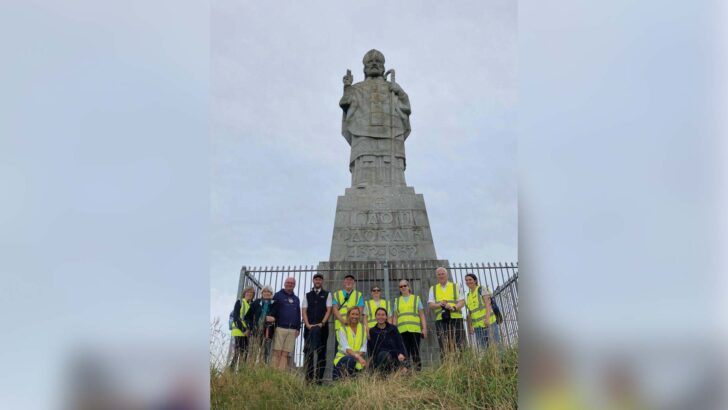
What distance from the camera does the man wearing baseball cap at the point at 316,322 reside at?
8438mm

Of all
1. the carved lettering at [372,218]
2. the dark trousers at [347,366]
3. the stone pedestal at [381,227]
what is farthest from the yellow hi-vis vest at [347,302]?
the carved lettering at [372,218]

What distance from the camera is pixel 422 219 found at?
43.8 ft

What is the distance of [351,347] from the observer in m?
7.83

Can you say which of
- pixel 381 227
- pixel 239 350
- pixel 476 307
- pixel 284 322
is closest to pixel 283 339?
pixel 284 322

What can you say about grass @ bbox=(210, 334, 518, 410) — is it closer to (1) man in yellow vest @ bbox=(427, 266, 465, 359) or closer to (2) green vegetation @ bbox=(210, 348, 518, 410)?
(2) green vegetation @ bbox=(210, 348, 518, 410)

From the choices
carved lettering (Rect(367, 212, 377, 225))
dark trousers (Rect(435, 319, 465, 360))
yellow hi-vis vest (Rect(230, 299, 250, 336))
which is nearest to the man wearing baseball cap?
yellow hi-vis vest (Rect(230, 299, 250, 336))

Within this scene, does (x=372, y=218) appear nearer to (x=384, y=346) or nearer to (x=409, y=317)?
(x=409, y=317)

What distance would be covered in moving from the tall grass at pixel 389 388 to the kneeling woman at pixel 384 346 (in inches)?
18.4

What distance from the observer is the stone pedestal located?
12805mm

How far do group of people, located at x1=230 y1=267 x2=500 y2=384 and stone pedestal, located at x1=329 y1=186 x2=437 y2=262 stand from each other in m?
4.09
